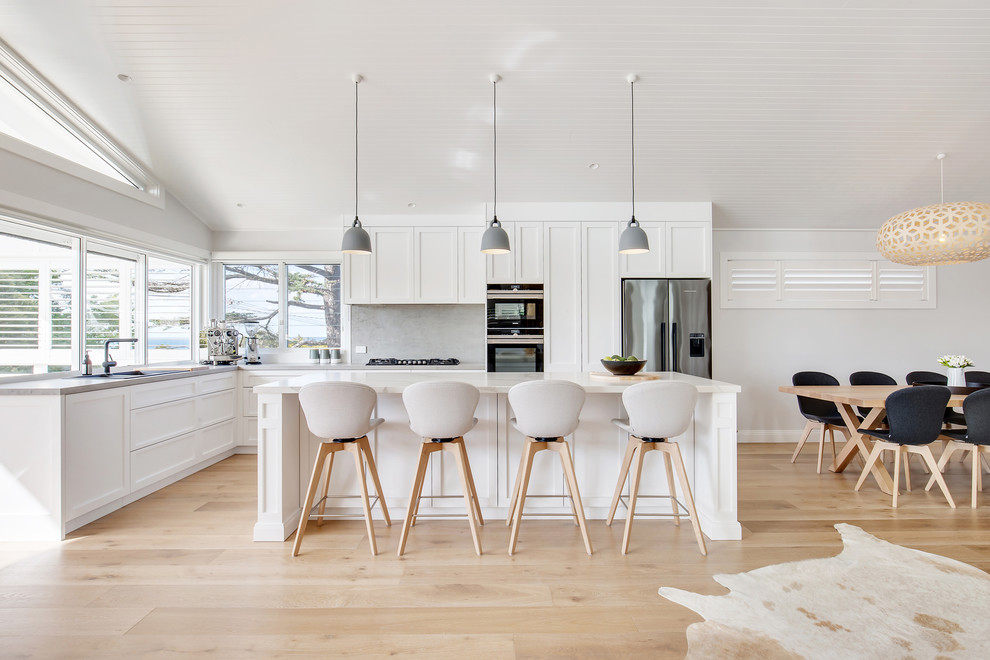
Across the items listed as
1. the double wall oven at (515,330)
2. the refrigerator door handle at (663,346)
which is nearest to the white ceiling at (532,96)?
the double wall oven at (515,330)

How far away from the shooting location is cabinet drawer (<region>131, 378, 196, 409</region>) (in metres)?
3.30

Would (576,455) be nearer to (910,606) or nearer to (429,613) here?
(429,613)

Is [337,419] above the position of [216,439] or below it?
above

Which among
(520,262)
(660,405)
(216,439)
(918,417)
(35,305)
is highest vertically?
(520,262)

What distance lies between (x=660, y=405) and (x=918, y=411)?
2131 millimetres

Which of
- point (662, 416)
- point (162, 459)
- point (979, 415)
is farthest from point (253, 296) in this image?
point (979, 415)

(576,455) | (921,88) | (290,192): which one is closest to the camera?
(576,455)

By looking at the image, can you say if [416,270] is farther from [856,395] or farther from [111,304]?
[856,395]

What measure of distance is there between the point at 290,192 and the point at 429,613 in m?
4.01

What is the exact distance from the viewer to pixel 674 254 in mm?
4648

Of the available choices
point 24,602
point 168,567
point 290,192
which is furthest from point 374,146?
point 24,602

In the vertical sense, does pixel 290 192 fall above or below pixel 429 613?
above

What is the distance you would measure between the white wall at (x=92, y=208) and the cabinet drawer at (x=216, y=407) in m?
1.48

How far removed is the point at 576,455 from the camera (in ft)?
9.76
